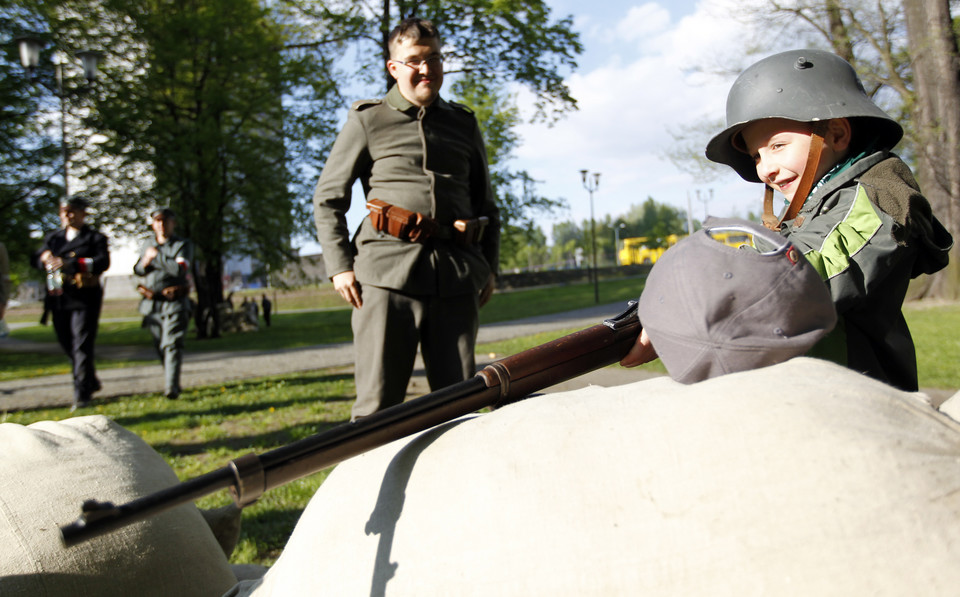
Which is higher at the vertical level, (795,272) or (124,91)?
(124,91)

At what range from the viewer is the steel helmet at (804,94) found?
1.84 m

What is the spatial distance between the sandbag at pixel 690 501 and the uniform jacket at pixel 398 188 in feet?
6.66

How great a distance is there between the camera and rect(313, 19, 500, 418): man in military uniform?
3182 mm

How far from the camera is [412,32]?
10.7ft

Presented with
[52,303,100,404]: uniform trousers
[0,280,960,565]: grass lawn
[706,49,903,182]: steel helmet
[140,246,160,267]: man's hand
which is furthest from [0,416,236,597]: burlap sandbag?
[140,246,160,267]: man's hand

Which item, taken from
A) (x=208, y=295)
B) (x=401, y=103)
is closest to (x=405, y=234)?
(x=401, y=103)

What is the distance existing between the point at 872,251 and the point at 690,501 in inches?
34.3

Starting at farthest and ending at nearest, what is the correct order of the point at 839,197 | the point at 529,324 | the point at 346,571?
the point at 529,324 < the point at 839,197 < the point at 346,571

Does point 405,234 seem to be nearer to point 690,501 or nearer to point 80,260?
point 690,501

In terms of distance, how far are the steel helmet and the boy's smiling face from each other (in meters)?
0.07

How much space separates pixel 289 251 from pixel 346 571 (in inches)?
771

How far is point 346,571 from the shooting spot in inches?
49.0

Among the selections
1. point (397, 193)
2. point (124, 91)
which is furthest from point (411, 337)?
point (124, 91)

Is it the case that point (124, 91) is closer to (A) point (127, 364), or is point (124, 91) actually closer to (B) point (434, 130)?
(A) point (127, 364)
